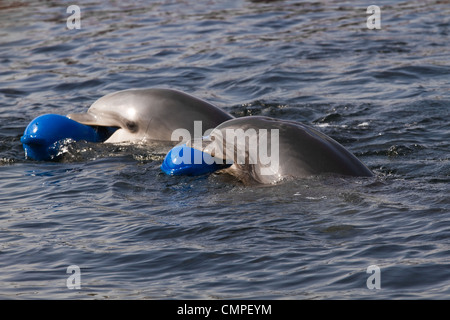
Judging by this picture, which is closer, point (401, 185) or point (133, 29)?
point (401, 185)

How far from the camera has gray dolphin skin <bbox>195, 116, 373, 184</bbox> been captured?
8273mm

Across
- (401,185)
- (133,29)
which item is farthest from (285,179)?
(133,29)

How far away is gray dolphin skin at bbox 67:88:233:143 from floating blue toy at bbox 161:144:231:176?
1.24 meters

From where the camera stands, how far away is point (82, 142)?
34.3 feet

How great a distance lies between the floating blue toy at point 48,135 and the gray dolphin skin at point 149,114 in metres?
0.26

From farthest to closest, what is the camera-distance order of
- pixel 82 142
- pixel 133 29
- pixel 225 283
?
1. pixel 133 29
2. pixel 82 142
3. pixel 225 283

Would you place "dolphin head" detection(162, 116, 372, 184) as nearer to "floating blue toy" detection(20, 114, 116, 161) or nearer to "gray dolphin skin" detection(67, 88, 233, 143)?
"gray dolphin skin" detection(67, 88, 233, 143)

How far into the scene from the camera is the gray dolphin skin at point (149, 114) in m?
10.3

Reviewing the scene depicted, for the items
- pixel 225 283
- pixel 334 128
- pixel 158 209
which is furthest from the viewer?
pixel 334 128

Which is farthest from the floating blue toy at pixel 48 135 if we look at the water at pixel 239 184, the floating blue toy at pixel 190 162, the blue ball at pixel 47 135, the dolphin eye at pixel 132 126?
the floating blue toy at pixel 190 162

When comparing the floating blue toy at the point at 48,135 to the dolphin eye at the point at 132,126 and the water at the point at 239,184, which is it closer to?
the water at the point at 239,184

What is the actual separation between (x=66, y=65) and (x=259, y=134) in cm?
897

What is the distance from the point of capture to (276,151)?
8438 millimetres
